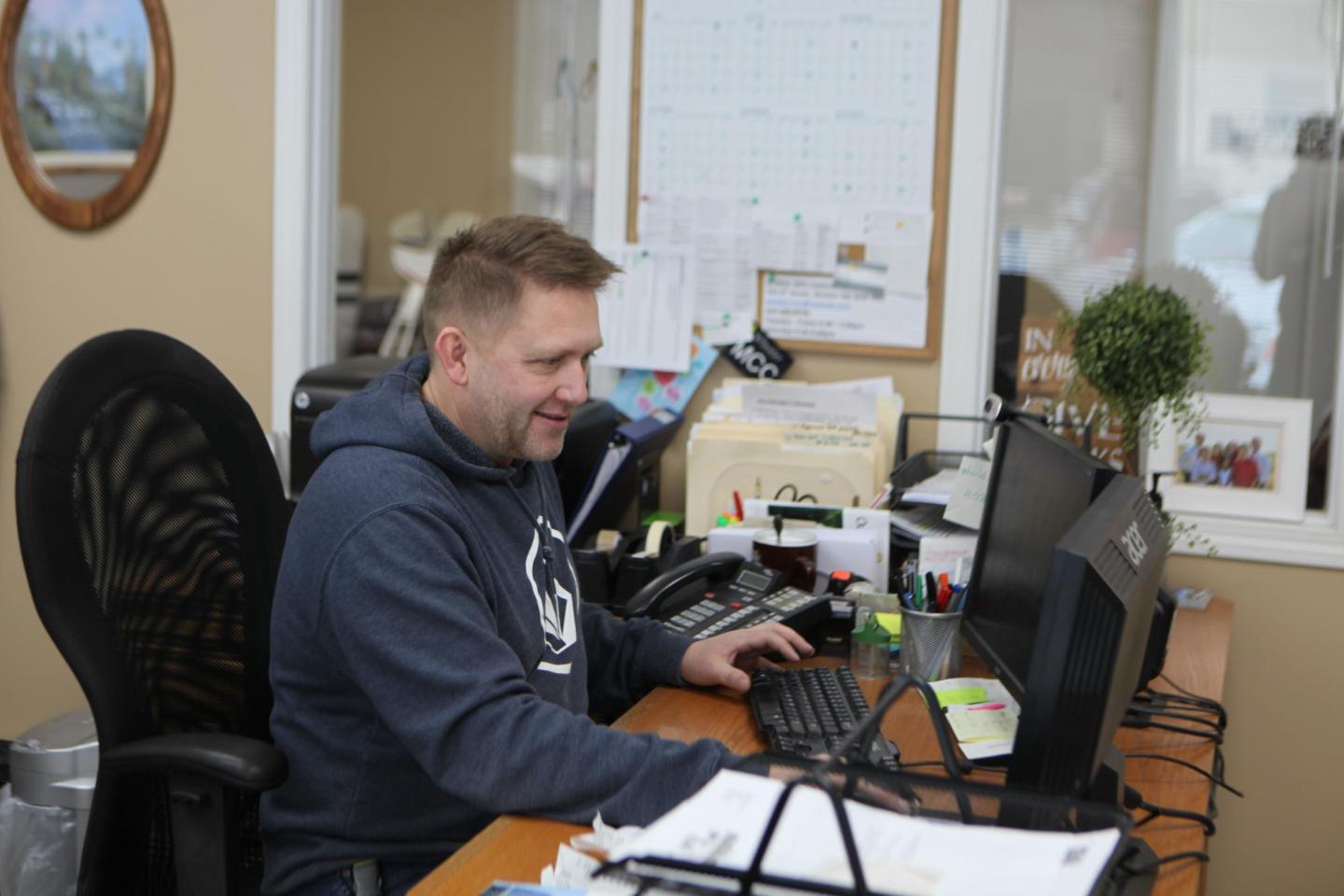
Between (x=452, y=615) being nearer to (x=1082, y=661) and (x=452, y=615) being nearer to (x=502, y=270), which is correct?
(x=502, y=270)

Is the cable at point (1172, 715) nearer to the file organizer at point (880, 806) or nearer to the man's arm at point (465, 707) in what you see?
the file organizer at point (880, 806)

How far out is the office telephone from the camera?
194 cm

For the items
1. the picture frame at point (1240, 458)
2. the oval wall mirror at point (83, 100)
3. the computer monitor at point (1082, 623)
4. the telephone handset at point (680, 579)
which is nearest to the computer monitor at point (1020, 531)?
the computer monitor at point (1082, 623)

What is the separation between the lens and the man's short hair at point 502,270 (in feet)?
5.09

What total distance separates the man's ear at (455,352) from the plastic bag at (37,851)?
117cm

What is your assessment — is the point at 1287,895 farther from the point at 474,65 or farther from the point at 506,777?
the point at 474,65

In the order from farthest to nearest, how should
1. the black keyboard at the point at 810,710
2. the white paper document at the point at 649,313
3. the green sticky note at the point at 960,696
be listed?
1. the white paper document at the point at 649,313
2. the green sticky note at the point at 960,696
3. the black keyboard at the point at 810,710

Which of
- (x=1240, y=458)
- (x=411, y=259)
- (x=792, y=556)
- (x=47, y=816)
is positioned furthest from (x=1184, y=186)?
(x=411, y=259)

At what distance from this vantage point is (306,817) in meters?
1.48

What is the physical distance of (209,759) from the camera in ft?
4.66

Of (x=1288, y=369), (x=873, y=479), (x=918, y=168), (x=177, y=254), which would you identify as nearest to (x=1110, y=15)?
(x=918, y=168)

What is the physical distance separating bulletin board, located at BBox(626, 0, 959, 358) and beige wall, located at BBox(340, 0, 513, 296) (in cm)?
152

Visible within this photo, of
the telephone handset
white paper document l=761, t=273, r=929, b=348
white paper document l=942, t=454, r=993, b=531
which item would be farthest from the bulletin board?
the telephone handset

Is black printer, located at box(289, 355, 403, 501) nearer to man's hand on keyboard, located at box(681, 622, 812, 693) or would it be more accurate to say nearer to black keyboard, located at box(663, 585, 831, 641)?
black keyboard, located at box(663, 585, 831, 641)
